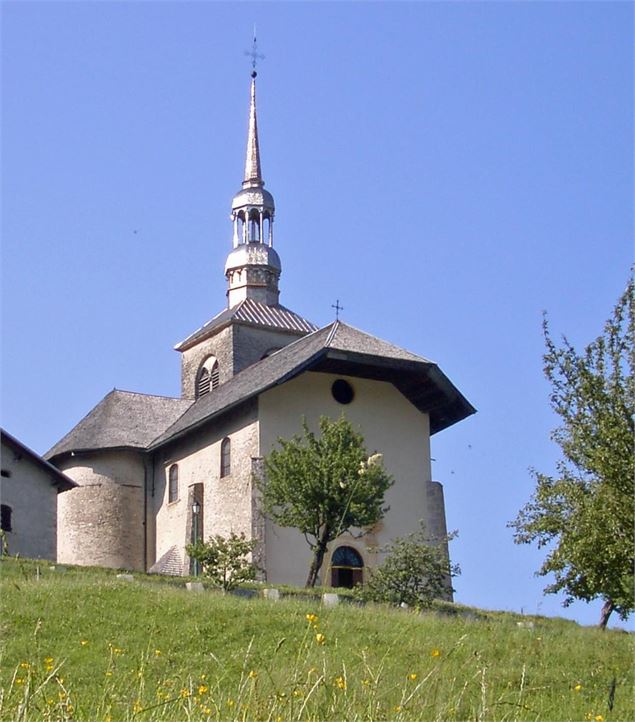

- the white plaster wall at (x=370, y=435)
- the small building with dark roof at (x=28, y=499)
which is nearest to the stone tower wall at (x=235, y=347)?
the white plaster wall at (x=370, y=435)

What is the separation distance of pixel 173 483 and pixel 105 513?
295cm

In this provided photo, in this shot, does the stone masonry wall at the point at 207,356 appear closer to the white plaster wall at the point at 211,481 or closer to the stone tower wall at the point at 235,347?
the stone tower wall at the point at 235,347

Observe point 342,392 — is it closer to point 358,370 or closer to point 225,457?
point 358,370

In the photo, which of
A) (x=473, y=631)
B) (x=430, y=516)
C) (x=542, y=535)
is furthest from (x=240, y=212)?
(x=473, y=631)

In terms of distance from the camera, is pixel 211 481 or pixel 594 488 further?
pixel 211 481

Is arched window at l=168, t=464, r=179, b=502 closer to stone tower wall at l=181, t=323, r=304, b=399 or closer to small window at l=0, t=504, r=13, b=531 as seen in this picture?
stone tower wall at l=181, t=323, r=304, b=399

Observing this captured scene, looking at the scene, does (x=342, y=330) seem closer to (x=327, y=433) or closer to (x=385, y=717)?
(x=327, y=433)

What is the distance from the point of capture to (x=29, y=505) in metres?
35.8

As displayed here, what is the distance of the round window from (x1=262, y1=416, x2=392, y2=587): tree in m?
7.01

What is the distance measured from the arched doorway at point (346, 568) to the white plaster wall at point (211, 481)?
2.81 metres

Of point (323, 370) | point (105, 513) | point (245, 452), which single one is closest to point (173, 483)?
point (105, 513)

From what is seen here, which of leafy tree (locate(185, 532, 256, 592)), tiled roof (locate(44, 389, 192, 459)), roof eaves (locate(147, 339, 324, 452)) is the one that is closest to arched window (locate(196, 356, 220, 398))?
tiled roof (locate(44, 389, 192, 459))

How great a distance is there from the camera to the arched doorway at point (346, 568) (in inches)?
1475

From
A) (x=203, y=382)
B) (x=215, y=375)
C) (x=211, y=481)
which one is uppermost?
(x=215, y=375)
